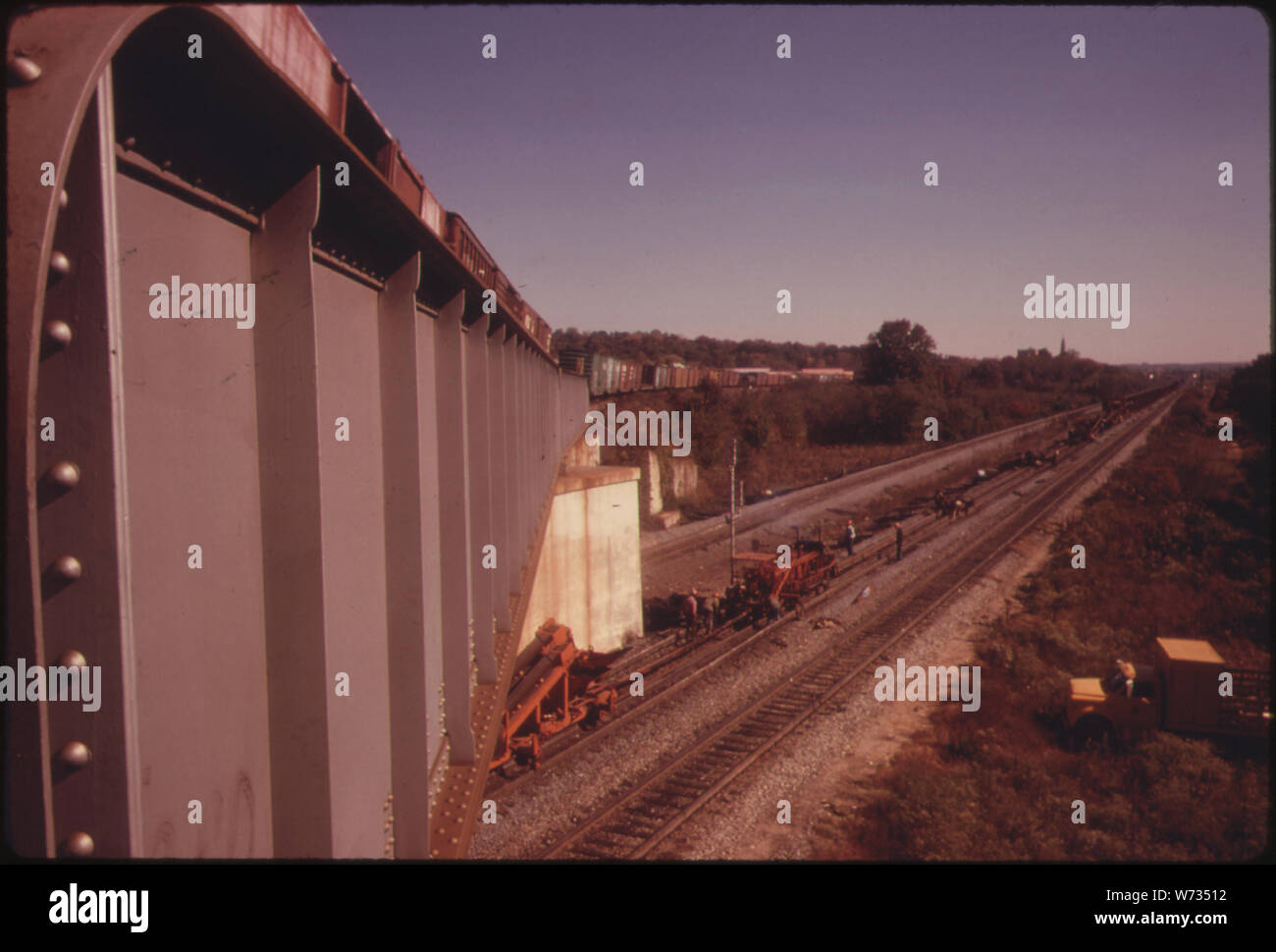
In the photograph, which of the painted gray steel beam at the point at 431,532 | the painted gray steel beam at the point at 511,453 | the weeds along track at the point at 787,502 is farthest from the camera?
the weeds along track at the point at 787,502

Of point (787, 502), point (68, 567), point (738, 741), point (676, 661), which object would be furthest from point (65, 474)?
point (787, 502)

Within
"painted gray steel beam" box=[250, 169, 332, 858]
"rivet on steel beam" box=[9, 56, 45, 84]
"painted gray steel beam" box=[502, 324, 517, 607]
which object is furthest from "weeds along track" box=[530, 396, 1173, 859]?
"rivet on steel beam" box=[9, 56, 45, 84]

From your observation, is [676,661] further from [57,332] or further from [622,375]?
[622,375]

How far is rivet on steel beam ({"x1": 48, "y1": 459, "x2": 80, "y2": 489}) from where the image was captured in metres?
1.24

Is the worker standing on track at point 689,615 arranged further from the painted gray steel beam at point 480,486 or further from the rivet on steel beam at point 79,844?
the rivet on steel beam at point 79,844

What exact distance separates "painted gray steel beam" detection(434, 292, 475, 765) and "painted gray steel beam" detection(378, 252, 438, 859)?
910 mm

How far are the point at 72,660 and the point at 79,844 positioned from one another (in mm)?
380

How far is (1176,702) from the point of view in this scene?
11.8m

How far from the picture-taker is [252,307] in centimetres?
199

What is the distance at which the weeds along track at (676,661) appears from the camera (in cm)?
1176

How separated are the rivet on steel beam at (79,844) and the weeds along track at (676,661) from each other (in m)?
9.62

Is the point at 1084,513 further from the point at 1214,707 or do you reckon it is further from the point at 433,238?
the point at 433,238

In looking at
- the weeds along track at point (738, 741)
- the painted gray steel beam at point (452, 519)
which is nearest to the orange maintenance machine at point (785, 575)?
the weeds along track at point (738, 741)
